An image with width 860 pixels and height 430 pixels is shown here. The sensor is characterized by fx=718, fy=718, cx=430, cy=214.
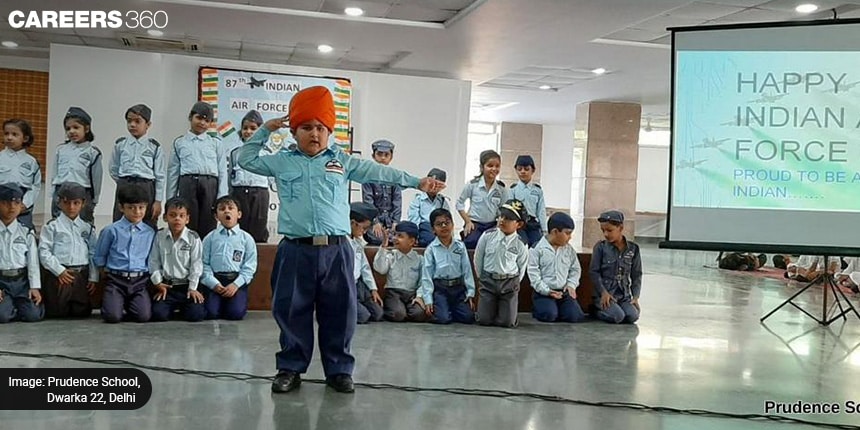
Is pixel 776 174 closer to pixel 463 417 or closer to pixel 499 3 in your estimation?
pixel 463 417

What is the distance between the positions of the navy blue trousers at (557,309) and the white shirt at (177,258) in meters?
2.40

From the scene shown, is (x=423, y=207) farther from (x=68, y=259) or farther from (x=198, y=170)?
(x=68, y=259)

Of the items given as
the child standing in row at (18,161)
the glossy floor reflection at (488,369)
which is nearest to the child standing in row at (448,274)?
the glossy floor reflection at (488,369)

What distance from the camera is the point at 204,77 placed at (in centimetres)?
945

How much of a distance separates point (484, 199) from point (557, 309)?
115cm

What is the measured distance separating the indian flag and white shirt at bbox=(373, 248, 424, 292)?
4814 millimetres

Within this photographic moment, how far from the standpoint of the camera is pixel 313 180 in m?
3.04

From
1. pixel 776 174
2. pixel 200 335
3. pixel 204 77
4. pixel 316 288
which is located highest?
pixel 204 77

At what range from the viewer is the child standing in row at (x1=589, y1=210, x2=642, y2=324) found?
5.40m

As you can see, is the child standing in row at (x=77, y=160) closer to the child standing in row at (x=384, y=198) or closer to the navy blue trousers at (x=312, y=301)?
the child standing in row at (x=384, y=198)

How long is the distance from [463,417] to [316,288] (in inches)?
32.2

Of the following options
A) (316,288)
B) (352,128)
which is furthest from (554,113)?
(316,288)

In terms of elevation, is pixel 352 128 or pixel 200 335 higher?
pixel 352 128

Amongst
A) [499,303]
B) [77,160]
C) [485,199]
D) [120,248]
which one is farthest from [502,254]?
[77,160]
